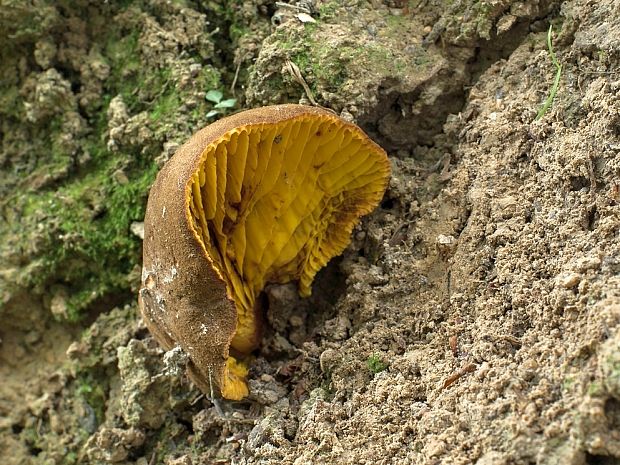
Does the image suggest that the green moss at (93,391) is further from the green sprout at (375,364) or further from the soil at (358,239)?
the green sprout at (375,364)

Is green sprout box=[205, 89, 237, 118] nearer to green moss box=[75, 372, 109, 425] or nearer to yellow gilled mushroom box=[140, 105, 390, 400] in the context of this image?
yellow gilled mushroom box=[140, 105, 390, 400]

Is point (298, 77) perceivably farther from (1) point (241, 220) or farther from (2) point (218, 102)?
(1) point (241, 220)

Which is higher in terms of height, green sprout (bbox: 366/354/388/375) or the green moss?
green sprout (bbox: 366/354/388/375)

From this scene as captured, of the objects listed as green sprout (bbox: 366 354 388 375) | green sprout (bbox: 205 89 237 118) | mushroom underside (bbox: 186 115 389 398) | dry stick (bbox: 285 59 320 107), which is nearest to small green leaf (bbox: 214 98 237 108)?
green sprout (bbox: 205 89 237 118)

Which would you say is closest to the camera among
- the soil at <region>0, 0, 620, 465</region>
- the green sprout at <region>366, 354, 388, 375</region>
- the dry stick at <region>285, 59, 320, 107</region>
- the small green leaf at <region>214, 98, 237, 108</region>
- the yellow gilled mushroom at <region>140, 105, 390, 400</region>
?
the soil at <region>0, 0, 620, 465</region>

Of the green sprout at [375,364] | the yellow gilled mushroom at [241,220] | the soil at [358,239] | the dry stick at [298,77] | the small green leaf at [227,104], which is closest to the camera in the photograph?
the soil at [358,239]

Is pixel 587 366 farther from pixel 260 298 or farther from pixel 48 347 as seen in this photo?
pixel 48 347

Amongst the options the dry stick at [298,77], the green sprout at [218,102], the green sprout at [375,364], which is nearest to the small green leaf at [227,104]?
the green sprout at [218,102]
